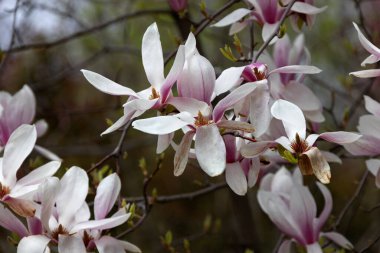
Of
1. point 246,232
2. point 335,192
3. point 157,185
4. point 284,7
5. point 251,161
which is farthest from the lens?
point 157,185

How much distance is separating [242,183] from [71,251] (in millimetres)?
277

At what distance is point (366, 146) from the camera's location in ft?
3.14

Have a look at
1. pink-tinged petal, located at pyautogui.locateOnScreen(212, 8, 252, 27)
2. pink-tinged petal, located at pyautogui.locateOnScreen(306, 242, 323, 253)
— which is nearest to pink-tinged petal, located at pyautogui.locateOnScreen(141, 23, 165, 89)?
pink-tinged petal, located at pyautogui.locateOnScreen(212, 8, 252, 27)

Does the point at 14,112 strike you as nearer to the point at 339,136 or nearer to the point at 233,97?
the point at 233,97

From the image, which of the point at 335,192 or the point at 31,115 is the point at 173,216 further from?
the point at 31,115

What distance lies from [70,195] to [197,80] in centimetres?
27

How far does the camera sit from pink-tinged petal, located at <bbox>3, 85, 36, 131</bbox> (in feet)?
3.68

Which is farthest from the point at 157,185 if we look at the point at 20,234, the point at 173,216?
the point at 20,234

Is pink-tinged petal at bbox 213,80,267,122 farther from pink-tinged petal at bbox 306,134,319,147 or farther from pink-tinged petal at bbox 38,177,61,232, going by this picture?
pink-tinged petal at bbox 38,177,61,232

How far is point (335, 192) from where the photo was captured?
9.39ft

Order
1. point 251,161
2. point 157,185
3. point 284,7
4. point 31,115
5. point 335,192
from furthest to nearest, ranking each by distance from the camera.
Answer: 1. point 157,185
2. point 335,192
3. point 31,115
4. point 284,7
5. point 251,161

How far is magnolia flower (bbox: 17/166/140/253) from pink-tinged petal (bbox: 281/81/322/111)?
37cm

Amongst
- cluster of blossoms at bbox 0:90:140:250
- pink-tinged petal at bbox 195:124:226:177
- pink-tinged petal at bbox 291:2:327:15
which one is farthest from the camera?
pink-tinged petal at bbox 291:2:327:15

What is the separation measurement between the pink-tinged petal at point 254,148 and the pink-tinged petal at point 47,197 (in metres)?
0.29
